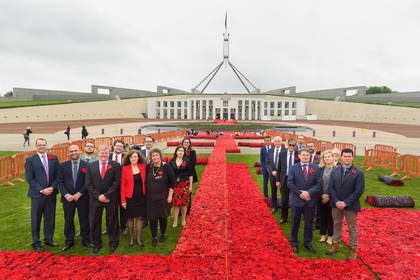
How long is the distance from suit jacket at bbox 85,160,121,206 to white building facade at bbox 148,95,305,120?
65.7 m

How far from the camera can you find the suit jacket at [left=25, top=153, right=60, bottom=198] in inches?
178

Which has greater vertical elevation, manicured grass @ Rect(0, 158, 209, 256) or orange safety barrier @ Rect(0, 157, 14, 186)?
orange safety barrier @ Rect(0, 157, 14, 186)

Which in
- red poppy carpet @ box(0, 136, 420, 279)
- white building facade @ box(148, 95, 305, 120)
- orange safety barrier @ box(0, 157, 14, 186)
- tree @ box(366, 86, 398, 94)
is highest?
tree @ box(366, 86, 398, 94)

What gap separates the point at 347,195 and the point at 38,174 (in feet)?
19.5

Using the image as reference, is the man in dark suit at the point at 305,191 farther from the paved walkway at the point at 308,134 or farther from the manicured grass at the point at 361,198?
the paved walkway at the point at 308,134

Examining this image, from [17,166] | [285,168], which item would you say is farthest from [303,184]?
[17,166]

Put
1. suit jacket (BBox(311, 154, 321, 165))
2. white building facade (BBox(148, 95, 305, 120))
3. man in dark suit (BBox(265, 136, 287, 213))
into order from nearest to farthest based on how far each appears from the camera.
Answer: suit jacket (BBox(311, 154, 321, 165)), man in dark suit (BBox(265, 136, 287, 213)), white building facade (BBox(148, 95, 305, 120))

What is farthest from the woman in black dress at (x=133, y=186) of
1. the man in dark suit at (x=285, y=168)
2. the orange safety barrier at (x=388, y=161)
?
the orange safety barrier at (x=388, y=161)

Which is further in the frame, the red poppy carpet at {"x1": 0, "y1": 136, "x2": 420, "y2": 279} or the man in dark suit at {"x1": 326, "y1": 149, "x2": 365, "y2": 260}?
the man in dark suit at {"x1": 326, "y1": 149, "x2": 365, "y2": 260}

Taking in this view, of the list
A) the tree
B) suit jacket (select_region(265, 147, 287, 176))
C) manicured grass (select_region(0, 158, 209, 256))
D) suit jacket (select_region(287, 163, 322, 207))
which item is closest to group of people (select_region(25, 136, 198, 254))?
manicured grass (select_region(0, 158, 209, 256))

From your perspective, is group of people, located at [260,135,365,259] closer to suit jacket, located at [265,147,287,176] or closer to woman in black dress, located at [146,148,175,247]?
suit jacket, located at [265,147,287,176]

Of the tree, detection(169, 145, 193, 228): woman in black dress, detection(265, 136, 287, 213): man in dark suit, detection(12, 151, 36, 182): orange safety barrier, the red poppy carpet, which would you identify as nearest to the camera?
the red poppy carpet

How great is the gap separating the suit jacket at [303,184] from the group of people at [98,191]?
2.44m

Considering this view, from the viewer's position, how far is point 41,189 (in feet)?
14.9
